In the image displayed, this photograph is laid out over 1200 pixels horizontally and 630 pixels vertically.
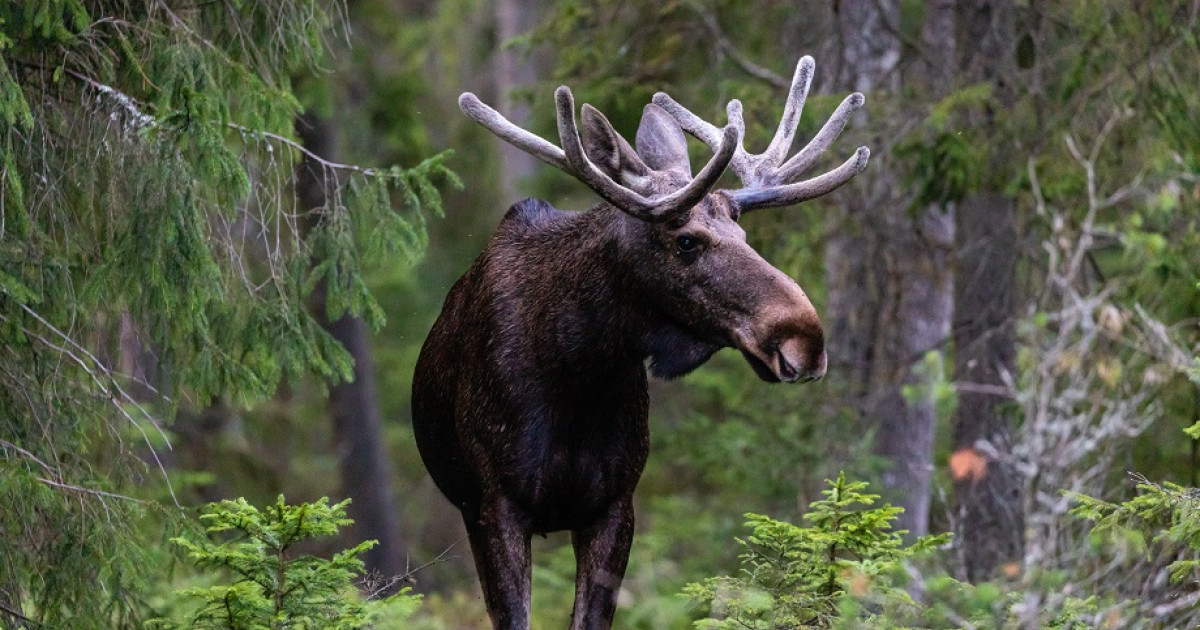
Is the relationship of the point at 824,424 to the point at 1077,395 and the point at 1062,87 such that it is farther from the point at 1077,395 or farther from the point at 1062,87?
the point at 1077,395

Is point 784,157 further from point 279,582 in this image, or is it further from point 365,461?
point 365,461

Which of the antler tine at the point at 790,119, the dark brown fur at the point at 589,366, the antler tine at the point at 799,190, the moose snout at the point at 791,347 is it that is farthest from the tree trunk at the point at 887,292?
the moose snout at the point at 791,347

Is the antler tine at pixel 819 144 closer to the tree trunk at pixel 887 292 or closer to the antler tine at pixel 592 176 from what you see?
the antler tine at pixel 592 176

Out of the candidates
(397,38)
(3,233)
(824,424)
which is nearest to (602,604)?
(3,233)

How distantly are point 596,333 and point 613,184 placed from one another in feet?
2.35

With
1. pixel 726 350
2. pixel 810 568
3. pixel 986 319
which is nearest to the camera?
pixel 810 568

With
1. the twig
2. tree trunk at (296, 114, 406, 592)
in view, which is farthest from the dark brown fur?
tree trunk at (296, 114, 406, 592)

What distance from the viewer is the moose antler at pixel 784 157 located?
6.59 m

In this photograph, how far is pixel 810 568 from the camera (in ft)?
19.9

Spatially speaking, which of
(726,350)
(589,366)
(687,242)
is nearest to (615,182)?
(687,242)

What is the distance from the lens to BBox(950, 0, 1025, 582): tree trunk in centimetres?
1127

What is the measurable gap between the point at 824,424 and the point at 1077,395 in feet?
23.9

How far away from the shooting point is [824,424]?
1225 cm

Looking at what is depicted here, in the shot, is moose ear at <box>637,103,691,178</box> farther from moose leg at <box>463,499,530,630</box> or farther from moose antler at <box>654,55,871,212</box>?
moose leg at <box>463,499,530,630</box>
